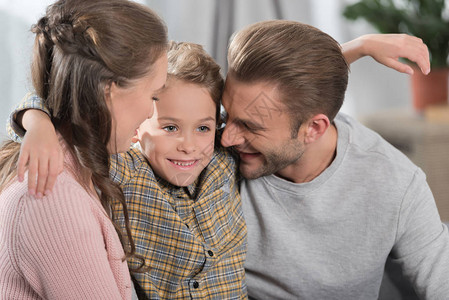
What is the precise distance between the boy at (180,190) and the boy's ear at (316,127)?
0.78ft

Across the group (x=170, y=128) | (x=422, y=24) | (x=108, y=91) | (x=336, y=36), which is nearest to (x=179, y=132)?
(x=170, y=128)

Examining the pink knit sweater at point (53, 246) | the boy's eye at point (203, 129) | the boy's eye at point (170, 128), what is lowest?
the pink knit sweater at point (53, 246)

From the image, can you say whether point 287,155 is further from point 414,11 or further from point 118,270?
point 414,11

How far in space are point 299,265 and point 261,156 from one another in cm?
29

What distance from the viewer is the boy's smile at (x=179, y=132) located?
4.23 ft

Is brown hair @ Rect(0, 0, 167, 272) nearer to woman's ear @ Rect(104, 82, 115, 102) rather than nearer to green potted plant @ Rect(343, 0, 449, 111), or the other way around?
woman's ear @ Rect(104, 82, 115, 102)

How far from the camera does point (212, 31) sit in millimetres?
2914

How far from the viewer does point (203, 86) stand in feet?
4.34

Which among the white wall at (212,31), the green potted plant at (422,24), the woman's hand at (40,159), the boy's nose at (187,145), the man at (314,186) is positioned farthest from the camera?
the green potted plant at (422,24)

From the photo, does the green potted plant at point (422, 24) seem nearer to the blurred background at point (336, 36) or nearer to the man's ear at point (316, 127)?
the blurred background at point (336, 36)

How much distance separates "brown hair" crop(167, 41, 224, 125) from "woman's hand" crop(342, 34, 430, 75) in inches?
15.0

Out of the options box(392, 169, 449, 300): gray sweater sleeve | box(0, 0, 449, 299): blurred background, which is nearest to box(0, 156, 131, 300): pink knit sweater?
box(392, 169, 449, 300): gray sweater sleeve

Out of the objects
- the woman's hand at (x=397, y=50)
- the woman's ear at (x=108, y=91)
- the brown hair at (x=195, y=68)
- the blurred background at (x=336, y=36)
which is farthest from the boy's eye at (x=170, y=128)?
the blurred background at (x=336, y=36)

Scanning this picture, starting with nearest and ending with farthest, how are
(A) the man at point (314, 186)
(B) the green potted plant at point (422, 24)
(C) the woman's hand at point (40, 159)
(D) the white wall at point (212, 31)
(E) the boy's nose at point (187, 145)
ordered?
(C) the woman's hand at point (40, 159) < (E) the boy's nose at point (187, 145) < (A) the man at point (314, 186) < (D) the white wall at point (212, 31) < (B) the green potted plant at point (422, 24)
